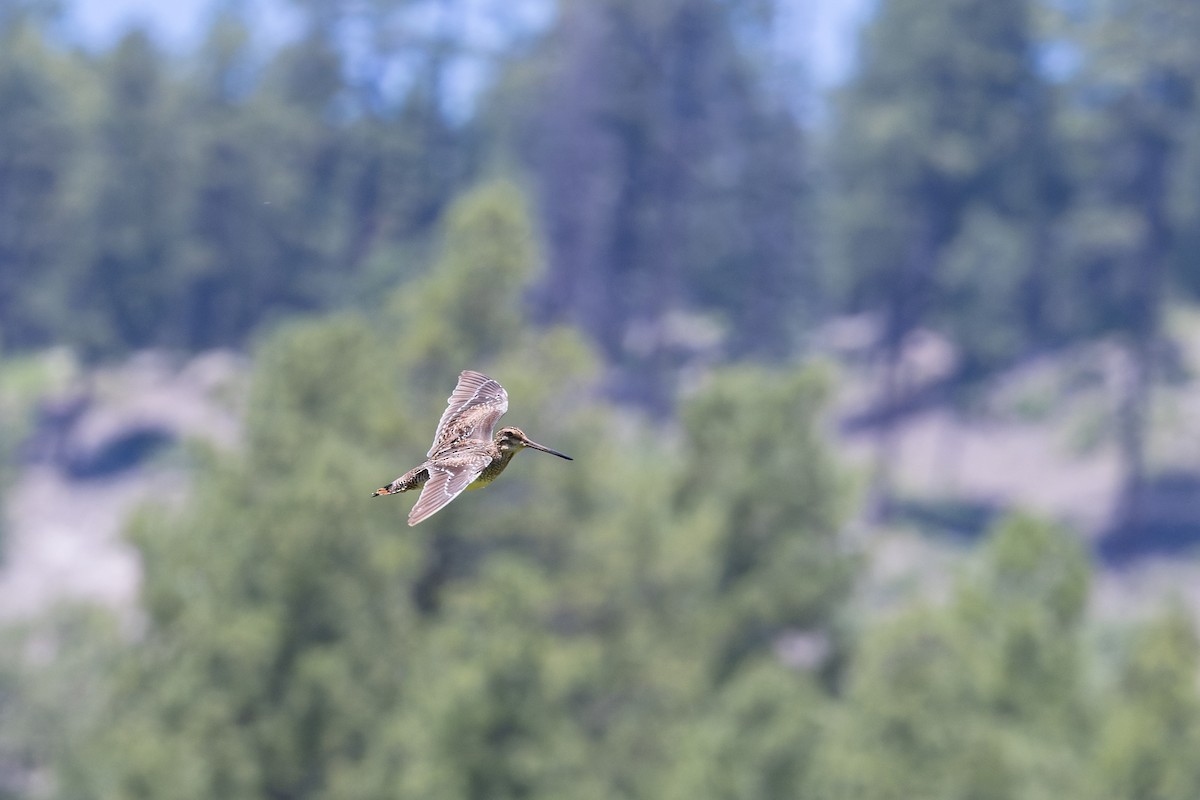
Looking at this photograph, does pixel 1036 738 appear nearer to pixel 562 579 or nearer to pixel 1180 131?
pixel 562 579

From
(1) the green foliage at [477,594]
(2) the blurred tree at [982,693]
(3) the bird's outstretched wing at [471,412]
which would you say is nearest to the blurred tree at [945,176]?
(1) the green foliage at [477,594]

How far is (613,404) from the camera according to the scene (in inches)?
1953

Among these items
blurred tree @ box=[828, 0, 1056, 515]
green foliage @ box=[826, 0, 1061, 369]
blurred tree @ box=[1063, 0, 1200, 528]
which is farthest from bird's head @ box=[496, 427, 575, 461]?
green foliage @ box=[826, 0, 1061, 369]

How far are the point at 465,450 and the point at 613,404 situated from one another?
144ft

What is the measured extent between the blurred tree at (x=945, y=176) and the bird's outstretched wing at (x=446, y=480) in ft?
161

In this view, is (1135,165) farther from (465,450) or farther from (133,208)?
(465,450)

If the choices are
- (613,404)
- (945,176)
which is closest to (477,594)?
(613,404)

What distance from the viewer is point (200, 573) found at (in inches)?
877

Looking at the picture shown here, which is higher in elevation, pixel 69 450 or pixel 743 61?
pixel 743 61

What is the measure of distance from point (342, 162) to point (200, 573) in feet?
131

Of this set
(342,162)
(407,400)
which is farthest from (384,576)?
(342,162)

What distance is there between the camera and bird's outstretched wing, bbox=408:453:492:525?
490 centimetres

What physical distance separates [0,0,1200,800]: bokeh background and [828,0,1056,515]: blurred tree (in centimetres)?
16

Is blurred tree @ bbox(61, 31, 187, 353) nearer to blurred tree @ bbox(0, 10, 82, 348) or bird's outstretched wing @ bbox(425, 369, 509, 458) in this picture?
blurred tree @ bbox(0, 10, 82, 348)
